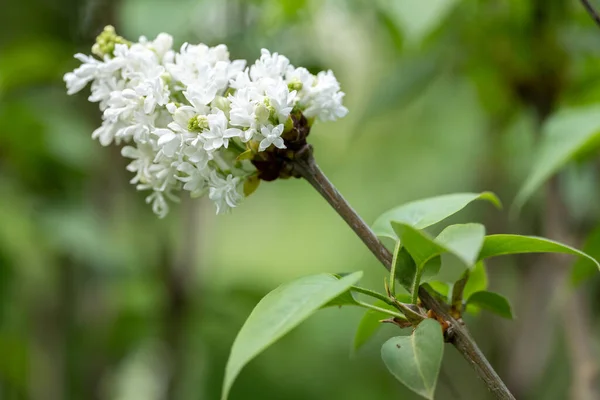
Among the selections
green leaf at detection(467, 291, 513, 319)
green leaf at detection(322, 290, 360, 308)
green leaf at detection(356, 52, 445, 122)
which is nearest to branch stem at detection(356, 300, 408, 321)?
green leaf at detection(322, 290, 360, 308)

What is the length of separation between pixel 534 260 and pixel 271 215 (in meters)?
1.15

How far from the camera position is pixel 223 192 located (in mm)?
557

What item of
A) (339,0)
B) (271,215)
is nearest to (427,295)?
(339,0)

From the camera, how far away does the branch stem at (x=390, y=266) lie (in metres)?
0.49

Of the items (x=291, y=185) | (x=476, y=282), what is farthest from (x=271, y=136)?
(x=291, y=185)

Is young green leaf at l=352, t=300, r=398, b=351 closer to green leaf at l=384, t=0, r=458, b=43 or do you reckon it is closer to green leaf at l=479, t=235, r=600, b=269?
green leaf at l=479, t=235, r=600, b=269

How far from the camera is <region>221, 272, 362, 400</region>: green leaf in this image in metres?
0.41

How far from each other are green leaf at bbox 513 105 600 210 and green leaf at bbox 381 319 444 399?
371 mm

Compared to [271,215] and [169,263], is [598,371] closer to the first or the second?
[169,263]

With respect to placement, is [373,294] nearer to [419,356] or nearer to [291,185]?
[419,356]

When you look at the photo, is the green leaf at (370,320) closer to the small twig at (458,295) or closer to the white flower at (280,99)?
the small twig at (458,295)

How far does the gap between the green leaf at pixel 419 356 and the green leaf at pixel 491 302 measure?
5.3 inches

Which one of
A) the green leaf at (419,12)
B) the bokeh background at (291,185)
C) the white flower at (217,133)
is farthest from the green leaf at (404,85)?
the white flower at (217,133)

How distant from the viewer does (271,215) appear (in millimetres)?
2439
